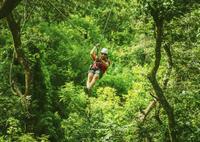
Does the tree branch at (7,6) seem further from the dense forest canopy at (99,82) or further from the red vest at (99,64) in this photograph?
the red vest at (99,64)

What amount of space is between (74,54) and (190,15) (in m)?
12.0

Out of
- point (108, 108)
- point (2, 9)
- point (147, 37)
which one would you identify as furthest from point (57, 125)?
point (2, 9)

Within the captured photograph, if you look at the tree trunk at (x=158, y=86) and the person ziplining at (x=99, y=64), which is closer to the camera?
the tree trunk at (x=158, y=86)

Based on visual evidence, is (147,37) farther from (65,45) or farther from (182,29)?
(65,45)

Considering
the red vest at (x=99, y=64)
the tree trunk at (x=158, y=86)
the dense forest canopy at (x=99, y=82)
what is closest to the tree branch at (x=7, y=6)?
the dense forest canopy at (x=99, y=82)

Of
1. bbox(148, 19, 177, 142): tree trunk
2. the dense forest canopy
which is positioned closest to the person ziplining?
the dense forest canopy

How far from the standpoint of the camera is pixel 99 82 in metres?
22.2

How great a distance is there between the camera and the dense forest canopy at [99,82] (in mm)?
11469

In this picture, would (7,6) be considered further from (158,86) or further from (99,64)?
(99,64)

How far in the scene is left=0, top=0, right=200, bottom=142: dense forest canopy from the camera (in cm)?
1147

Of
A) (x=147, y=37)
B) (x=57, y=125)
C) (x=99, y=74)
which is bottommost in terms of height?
(x=57, y=125)

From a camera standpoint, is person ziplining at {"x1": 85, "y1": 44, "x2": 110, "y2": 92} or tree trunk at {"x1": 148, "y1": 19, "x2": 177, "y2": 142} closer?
tree trunk at {"x1": 148, "y1": 19, "x2": 177, "y2": 142}

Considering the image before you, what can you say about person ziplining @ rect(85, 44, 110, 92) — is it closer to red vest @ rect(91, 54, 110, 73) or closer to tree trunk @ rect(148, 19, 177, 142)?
red vest @ rect(91, 54, 110, 73)

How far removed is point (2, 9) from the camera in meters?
4.34
